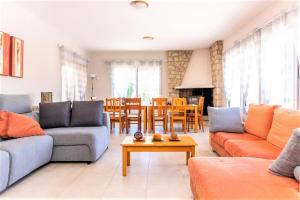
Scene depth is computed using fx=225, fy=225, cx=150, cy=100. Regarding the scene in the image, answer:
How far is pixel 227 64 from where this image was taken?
594 cm

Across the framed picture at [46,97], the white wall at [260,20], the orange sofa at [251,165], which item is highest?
the white wall at [260,20]

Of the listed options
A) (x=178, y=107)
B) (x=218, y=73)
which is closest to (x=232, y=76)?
(x=218, y=73)

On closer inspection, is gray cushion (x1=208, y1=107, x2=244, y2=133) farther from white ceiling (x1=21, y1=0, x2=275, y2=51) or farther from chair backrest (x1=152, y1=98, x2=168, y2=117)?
chair backrest (x1=152, y1=98, x2=168, y2=117)

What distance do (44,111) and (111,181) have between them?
5.95ft

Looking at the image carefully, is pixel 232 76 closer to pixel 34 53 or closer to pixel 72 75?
pixel 72 75

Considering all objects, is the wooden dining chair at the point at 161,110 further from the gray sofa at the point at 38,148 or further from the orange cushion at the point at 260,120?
the orange cushion at the point at 260,120

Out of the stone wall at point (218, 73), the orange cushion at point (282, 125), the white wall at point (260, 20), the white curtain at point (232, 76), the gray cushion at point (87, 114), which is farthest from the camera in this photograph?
the stone wall at point (218, 73)

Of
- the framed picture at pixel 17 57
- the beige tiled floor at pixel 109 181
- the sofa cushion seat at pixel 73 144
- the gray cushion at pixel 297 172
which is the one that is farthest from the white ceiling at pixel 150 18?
the gray cushion at pixel 297 172

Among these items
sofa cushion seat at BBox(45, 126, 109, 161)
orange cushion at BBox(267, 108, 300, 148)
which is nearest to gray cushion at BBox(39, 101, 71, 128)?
sofa cushion seat at BBox(45, 126, 109, 161)

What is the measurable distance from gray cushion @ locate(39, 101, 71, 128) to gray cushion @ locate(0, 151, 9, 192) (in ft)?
4.54

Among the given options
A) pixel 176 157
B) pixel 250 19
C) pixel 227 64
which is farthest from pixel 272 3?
pixel 176 157

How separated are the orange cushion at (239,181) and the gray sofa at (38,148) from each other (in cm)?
168

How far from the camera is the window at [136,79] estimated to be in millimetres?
7762

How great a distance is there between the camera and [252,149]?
237cm
